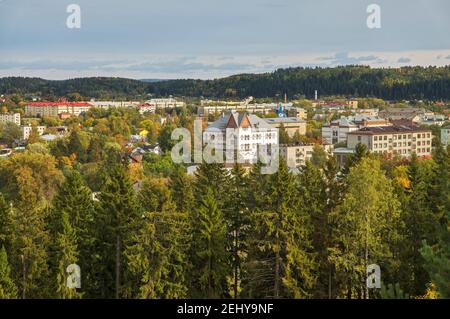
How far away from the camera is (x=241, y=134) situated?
3697 centimetres

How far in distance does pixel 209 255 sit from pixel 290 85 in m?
72.7

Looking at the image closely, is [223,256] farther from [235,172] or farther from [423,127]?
[423,127]

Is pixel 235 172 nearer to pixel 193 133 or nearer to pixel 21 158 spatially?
pixel 21 158

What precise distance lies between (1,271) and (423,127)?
121 feet

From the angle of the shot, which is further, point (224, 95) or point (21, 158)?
point (224, 95)

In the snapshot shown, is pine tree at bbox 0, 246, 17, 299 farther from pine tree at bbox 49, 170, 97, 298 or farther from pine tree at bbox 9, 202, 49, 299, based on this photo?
pine tree at bbox 49, 170, 97, 298

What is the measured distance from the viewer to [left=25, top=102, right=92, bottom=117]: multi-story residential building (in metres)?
69.1

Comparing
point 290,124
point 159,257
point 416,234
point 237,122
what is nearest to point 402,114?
point 290,124

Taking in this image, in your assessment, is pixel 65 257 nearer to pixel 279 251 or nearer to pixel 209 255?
pixel 209 255
